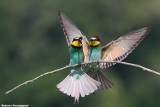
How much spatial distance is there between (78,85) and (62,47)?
1679 cm

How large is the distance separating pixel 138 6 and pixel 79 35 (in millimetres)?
22761

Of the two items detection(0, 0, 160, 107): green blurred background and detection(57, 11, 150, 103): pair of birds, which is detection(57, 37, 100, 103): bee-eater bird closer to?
detection(57, 11, 150, 103): pair of birds

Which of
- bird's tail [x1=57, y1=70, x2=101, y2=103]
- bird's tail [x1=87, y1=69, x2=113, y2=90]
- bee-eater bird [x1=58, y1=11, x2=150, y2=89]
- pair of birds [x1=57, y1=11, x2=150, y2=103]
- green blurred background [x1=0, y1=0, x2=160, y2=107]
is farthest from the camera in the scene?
green blurred background [x1=0, y1=0, x2=160, y2=107]

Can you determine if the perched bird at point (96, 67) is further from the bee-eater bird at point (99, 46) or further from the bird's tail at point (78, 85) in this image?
the bird's tail at point (78, 85)

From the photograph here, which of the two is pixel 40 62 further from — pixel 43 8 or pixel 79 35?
pixel 79 35

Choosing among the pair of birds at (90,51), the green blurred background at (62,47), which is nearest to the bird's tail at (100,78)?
the pair of birds at (90,51)

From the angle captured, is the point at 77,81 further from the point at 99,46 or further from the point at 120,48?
the point at 120,48

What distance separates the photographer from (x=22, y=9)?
91.5ft

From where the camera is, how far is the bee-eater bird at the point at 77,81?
545 cm

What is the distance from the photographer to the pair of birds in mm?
5754

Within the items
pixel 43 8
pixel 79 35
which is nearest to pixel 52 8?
pixel 43 8

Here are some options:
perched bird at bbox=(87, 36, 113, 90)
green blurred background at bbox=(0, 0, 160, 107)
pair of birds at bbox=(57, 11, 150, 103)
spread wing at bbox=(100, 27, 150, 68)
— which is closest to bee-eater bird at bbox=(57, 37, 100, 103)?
pair of birds at bbox=(57, 11, 150, 103)

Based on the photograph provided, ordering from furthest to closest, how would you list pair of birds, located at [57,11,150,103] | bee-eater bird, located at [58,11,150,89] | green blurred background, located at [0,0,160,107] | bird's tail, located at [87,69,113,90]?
green blurred background, located at [0,0,160,107]
bee-eater bird, located at [58,11,150,89]
bird's tail, located at [87,69,113,90]
pair of birds, located at [57,11,150,103]

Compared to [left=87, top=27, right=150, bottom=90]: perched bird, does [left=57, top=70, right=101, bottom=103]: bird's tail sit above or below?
below
